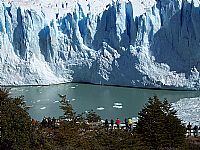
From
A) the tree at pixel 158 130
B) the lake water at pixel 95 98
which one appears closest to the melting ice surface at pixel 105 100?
the lake water at pixel 95 98

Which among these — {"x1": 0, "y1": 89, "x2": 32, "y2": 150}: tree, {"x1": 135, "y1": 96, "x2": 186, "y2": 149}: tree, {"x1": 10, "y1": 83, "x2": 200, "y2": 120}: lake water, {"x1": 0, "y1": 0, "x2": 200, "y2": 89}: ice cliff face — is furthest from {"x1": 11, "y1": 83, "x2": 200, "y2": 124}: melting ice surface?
{"x1": 0, "y1": 89, "x2": 32, "y2": 150}: tree

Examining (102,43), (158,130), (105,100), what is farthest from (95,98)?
(158,130)

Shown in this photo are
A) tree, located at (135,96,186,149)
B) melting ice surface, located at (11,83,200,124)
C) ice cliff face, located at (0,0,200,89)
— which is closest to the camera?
tree, located at (135,96,186,149)

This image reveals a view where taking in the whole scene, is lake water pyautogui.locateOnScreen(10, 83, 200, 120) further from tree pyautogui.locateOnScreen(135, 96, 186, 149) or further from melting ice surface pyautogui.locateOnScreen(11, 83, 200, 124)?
tree pyautogui.locateOnScreen(135, 96, 186, 149)

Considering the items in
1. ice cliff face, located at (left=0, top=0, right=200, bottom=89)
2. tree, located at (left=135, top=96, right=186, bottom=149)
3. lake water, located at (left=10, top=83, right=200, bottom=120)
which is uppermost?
ice cliff face, located at (left=0, top=0, right=200, bottom=89)

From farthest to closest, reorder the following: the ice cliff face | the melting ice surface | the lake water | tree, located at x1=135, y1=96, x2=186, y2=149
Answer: the ice cliff face, the lake water, the melting ice surface, tree, located at x1=135, y1=96, x2=186, y2=149

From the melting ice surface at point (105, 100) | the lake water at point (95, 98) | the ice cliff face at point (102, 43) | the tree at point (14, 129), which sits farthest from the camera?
the ice cliff face at point (102, 43)

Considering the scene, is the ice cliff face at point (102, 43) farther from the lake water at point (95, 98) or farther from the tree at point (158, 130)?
the tree at point (158, 130)
